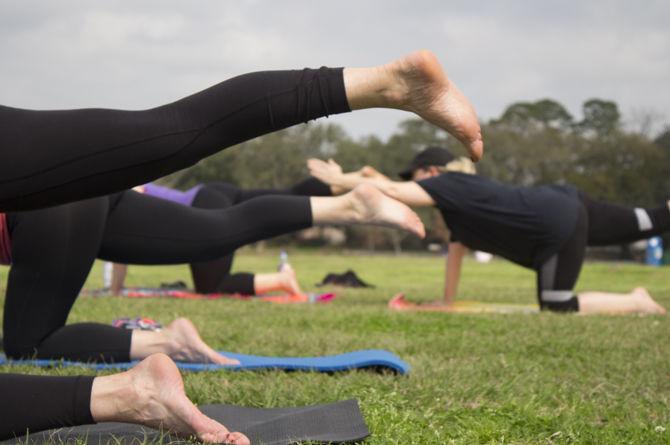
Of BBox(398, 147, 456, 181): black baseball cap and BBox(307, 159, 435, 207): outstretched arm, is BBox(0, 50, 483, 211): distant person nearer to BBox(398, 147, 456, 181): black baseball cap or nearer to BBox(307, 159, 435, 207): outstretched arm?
BBox(307, 159, 435, 207): outstretched arm

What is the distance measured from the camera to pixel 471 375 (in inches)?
127

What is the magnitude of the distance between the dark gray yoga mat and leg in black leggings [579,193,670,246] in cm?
473

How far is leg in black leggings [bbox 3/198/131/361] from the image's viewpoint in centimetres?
297

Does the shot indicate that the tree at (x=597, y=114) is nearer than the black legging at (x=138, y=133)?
No

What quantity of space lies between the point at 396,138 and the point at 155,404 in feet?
181

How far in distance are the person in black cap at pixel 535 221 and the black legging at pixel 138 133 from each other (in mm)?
4002

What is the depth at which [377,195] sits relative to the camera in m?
3.98

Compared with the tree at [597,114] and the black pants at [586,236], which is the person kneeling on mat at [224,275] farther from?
the tree at [597,114]

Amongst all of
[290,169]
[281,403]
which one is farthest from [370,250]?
[281,403]

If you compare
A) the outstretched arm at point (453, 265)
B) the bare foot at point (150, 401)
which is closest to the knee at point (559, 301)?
the outstretched arm at point (453, 265)

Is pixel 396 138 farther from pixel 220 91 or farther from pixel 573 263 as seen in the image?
pixel 220 91

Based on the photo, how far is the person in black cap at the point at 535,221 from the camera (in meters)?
6.01

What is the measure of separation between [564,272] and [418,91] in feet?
15.1

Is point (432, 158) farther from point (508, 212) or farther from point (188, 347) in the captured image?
point (188, 347)
